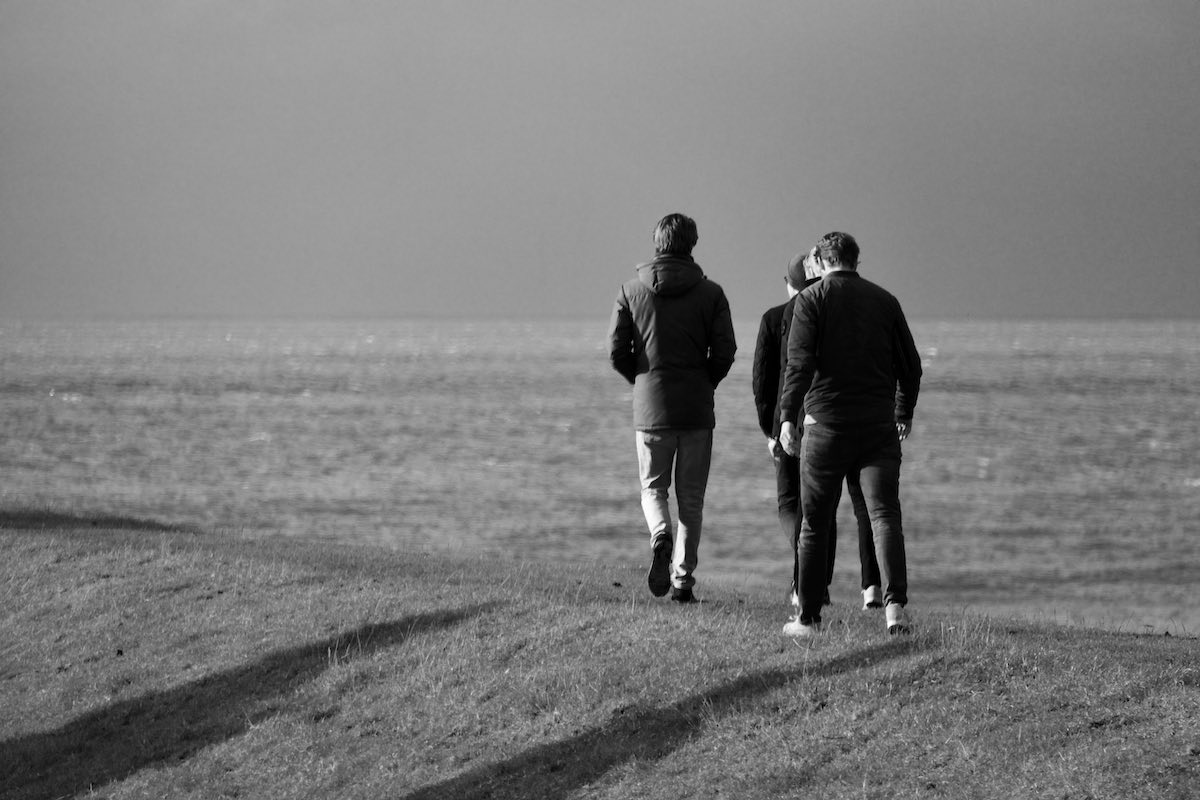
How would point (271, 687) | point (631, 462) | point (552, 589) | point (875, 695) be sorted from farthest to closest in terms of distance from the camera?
point (631, 462), point (552, 589), point (271, 687), point (875, 695)

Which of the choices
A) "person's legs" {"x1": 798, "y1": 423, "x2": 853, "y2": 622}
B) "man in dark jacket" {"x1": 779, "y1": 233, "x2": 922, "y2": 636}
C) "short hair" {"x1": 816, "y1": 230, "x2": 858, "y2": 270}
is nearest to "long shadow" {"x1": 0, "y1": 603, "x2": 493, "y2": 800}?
"person's legs" {"x1": 798, "y1": 423, "x2": 853, "y2": 622}

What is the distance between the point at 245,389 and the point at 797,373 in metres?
104

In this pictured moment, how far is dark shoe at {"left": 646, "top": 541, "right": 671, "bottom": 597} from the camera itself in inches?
415

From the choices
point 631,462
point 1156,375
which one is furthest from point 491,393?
point 1156,375

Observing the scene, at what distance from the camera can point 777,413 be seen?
10.5m

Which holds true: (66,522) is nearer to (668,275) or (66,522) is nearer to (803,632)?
(668,275)

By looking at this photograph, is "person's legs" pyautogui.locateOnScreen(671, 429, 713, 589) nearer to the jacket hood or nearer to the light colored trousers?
the light colored trousers

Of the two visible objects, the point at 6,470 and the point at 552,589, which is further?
the point at 6,470

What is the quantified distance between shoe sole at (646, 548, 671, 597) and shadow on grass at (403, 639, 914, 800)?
1.84 metres

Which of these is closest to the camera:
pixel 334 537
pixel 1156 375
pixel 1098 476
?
pixel 334 537

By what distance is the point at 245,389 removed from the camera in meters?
108

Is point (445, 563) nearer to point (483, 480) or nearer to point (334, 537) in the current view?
point (334, 537)

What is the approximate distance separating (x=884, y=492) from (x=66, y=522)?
43.6 ft

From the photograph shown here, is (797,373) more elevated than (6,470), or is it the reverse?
(797,373)
